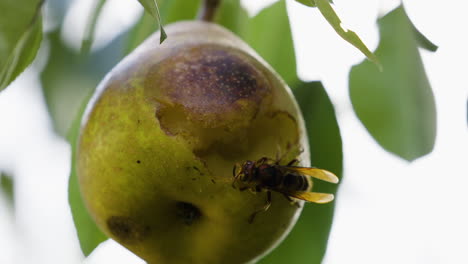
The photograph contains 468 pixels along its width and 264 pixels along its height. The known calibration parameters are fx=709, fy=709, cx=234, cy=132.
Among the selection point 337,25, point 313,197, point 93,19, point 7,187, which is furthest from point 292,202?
point 7,187


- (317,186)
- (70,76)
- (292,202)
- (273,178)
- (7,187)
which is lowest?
(7,187)

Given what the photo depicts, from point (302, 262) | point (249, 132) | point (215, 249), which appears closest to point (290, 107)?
point (249, 132)

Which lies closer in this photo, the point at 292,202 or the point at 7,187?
the point at 292,202

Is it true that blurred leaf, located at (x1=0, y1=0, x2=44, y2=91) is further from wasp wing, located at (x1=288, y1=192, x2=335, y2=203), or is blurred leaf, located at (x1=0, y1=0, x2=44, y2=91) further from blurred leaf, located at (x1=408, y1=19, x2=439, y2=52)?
blurred leaf, located at (x1=408, y1=19, x2=439, y2=52)

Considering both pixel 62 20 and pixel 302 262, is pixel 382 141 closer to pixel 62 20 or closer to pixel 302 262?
pixel 302 262

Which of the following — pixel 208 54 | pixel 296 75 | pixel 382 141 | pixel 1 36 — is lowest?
pixel 382 141

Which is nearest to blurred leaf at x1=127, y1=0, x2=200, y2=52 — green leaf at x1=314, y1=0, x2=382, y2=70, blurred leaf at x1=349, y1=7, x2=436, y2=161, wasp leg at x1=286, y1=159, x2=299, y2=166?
blurred leaf at x1=349, y1=7, x2=436, y2=161

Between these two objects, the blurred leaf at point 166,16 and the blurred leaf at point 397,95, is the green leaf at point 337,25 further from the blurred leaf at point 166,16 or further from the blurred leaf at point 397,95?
the blurred leaf at point 166,16

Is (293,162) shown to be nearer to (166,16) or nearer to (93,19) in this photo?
(166,16)
